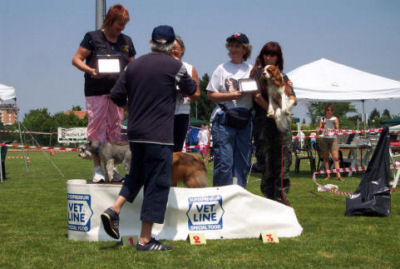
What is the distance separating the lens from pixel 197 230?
414cm

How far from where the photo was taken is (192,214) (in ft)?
13.6

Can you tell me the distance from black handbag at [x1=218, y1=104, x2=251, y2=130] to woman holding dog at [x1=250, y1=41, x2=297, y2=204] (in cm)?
16

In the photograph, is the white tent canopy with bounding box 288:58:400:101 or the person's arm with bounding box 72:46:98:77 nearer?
the person's arm with bounding box 72:46:98:77

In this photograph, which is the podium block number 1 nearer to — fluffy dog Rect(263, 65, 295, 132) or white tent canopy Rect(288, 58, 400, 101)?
fluffy dog Rect(263, 65, 295, 132)

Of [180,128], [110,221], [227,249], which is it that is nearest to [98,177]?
[180,128]

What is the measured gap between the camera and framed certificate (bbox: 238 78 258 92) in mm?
4473

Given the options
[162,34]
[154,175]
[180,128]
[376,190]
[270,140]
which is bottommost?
[376,190]

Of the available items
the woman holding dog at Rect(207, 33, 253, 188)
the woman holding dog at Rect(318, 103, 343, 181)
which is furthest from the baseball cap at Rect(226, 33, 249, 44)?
the woman holding dog at Rect(318, 103, 343, 181)

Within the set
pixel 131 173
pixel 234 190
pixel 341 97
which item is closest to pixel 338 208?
pixel 234 190

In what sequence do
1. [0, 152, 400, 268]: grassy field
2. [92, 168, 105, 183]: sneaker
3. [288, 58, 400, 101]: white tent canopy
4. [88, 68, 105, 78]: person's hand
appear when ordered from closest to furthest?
[0, 152, 400, 268]: grassy field < [88, 68, 105, 78]: person's hand < [92, 168, 105, 183]: sneaker < [288, 58, 400, 101]: white tent canopy

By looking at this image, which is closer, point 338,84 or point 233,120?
point 233,120

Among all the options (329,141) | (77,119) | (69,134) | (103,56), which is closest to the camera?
(103,56)

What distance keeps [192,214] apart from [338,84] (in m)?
8.74

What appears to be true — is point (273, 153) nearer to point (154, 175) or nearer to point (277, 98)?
point (277, 98)
